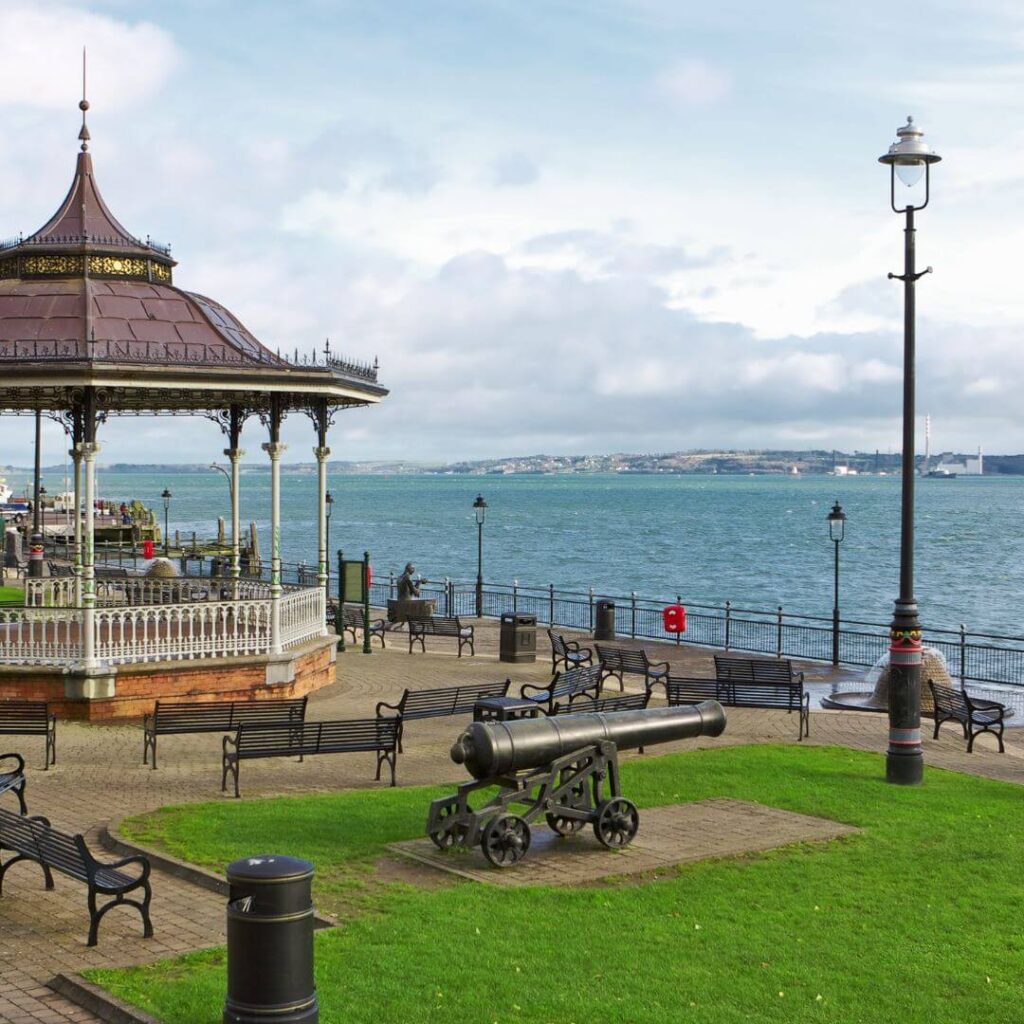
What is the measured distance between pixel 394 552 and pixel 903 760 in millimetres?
90021

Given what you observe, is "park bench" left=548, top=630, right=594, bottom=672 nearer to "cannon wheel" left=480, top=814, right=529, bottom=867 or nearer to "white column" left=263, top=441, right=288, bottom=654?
"white column" left=263, top=441, right=288, bottom=654

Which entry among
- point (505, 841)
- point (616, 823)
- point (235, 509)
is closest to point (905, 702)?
point (616, 823)

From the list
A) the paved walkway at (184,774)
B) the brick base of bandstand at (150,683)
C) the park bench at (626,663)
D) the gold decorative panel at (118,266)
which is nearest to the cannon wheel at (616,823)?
the paved walkway at (184,774)

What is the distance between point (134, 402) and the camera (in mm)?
24281

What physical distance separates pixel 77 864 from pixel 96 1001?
1.60m

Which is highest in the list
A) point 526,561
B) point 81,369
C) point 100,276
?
point 100,276

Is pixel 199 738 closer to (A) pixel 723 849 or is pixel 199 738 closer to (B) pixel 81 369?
(B) pixel 81 369

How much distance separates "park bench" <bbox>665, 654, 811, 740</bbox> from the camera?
18.7m

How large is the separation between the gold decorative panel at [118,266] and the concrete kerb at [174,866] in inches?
480

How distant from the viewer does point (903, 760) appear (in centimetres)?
1487

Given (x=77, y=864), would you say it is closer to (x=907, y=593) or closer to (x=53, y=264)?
(x=907, y=593)

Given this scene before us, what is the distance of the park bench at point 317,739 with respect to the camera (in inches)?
587

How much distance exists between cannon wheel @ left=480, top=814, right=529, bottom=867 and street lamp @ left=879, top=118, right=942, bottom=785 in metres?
5.23

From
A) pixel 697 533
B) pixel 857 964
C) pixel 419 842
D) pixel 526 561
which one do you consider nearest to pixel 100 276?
pixel 419 842
